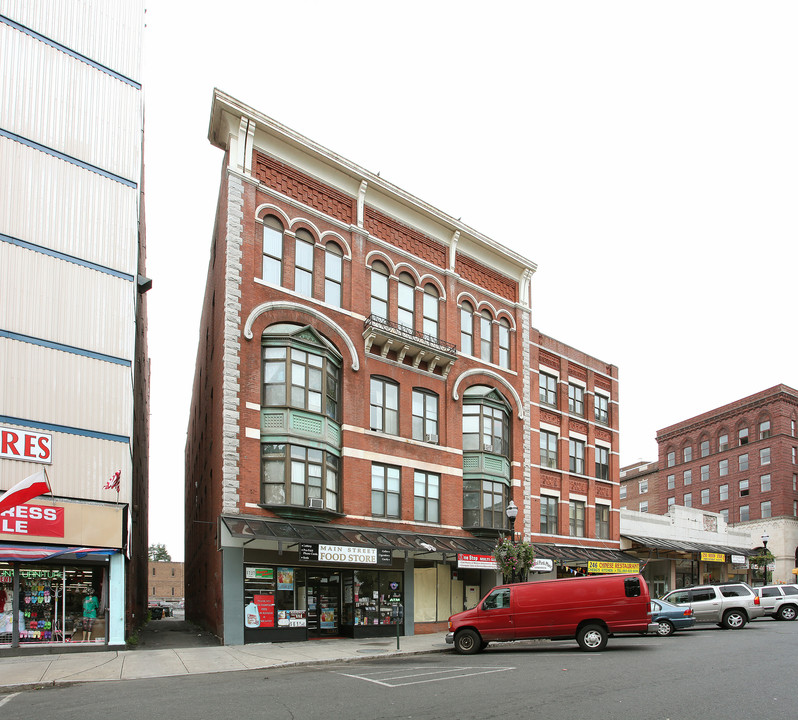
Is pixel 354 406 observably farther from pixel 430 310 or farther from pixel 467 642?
pixel 467 642

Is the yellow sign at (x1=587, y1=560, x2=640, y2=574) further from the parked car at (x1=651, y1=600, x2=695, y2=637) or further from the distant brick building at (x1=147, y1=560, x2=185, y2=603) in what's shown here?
the distant brick building at (x1=147, y1=560, x2=185, y2=603)

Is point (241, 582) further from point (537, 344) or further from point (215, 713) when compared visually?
point (537, 344)

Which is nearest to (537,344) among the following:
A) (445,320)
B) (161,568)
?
(445,320)

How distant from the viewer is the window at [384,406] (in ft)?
100

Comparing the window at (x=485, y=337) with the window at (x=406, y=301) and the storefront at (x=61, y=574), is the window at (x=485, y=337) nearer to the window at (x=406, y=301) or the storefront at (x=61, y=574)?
the window at (x=406, y=301)

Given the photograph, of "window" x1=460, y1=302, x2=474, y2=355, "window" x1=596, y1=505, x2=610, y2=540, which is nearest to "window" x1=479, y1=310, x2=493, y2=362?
"window" x1=460, y1=302, x2=474, y2=355

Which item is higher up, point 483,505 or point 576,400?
point 576,400

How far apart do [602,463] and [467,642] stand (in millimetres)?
23187

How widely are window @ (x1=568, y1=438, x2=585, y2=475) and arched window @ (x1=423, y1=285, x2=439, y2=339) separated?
38.5 ft

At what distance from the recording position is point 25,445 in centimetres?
2120

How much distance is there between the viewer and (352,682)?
50.6 feet

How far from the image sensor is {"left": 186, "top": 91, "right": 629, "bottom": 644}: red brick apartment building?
25984 millimetres

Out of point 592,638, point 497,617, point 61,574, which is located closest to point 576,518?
point 497,617

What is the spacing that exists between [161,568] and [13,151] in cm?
10570
